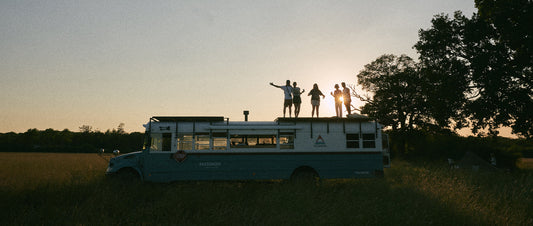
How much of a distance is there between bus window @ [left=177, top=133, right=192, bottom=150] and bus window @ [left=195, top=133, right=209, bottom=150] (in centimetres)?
27

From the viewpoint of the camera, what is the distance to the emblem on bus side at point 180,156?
1045 cm

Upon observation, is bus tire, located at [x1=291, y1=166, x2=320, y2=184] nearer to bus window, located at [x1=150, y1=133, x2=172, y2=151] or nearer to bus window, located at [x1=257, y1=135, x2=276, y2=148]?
bus window, located at [x1=257, y1=135, x2=276, y2=148]

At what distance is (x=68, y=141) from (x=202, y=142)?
10075 centimetres

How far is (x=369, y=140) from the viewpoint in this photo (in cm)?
1120

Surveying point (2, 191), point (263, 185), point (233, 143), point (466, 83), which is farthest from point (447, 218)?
point (466, 83)

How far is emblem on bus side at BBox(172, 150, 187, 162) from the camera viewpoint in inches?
411

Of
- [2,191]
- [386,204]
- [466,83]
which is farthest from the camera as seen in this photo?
[466,83]

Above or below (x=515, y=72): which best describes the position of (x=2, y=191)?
below

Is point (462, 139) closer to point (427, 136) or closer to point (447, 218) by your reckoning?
point (427, 136)

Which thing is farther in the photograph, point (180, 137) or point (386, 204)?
point (180, 137)

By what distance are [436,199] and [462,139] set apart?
1205 inches

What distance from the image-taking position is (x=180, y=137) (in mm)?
10695

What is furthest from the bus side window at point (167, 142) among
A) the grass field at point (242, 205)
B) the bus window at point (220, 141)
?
the bus window at point (220, 141)

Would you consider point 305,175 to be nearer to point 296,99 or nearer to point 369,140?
point 369,140
